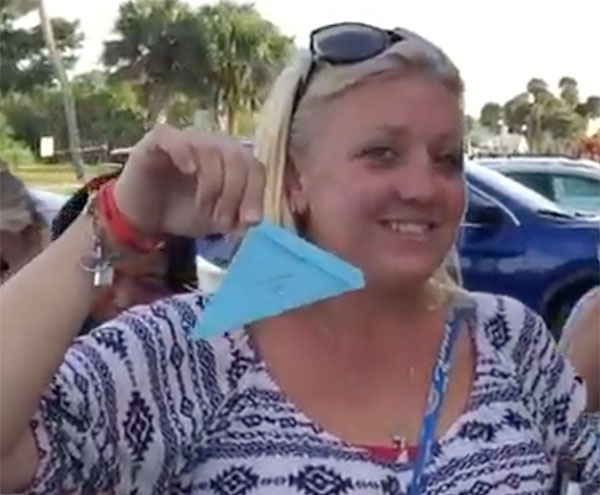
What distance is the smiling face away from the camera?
5.72 ft

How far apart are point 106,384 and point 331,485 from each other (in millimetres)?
269

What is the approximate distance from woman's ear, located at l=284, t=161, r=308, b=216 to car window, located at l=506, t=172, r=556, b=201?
9184mm

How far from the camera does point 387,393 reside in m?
1.75


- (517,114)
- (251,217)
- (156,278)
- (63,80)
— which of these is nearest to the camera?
(251,217)

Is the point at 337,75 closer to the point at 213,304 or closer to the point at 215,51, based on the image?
the point at 213,304

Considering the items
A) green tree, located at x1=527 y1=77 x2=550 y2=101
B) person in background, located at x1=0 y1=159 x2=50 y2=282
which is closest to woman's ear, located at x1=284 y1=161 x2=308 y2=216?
person in background, located at x1=0 y1=159 x2=50 y2=282

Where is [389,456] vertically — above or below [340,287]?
below

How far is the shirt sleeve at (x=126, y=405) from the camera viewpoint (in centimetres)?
150

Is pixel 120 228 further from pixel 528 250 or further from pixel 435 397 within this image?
pixel 528 250

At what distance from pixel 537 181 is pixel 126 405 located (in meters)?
9.84

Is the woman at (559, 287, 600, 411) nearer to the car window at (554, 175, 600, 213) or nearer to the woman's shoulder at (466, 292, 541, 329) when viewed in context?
the woman's shoulder at (466, 292, 541, 329)

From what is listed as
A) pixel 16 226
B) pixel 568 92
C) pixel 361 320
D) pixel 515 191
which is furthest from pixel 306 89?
pixel 568 92

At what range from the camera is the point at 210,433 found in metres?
1.63

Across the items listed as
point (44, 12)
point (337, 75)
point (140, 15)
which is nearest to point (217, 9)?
point (140, 15)
